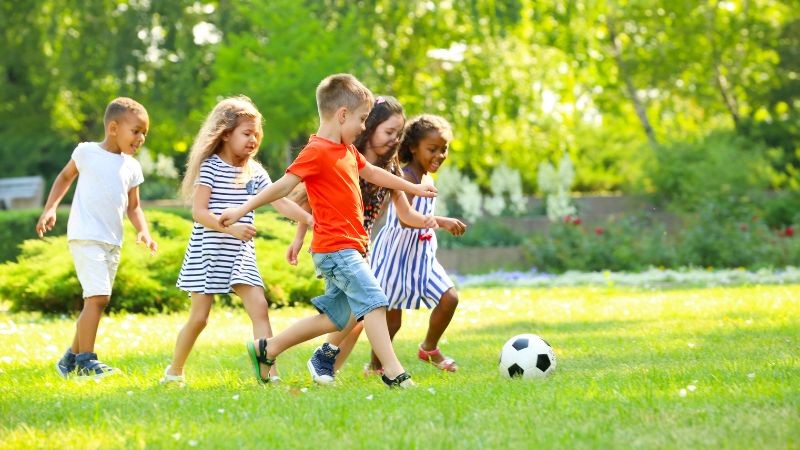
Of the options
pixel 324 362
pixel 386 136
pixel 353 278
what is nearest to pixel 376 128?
pixel 386 136

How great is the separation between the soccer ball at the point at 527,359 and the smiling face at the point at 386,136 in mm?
1285

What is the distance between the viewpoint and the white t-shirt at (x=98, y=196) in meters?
6.97

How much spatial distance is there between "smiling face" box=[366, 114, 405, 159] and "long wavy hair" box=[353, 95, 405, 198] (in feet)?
0.04

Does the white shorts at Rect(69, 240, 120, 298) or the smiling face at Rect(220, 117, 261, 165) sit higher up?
the smiling face at Rect(220, 117, 261, 165)

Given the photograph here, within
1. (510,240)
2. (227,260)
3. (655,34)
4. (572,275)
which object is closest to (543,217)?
(510,240)

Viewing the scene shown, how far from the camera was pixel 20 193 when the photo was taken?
65.1 feet

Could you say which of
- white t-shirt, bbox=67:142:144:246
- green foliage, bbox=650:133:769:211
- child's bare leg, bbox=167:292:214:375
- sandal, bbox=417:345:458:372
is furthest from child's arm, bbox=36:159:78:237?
green foliage, bbox=650:133:769:211

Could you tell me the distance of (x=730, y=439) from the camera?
166 inches

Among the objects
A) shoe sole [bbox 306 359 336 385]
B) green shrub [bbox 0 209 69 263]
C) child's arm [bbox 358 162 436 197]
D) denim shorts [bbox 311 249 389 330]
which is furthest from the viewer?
green shrub [bbox 0 209 69 263]

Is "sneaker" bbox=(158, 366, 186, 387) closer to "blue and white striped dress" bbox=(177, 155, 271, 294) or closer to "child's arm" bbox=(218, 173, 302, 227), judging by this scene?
"blue and white striped dress" bbox=(177, 155, 271, 294)

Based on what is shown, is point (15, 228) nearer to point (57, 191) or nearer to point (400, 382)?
point (57, 191)

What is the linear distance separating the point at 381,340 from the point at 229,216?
3.30ft

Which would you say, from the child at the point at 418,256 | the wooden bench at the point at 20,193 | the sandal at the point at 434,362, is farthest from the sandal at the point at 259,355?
the wooden bench at the point at 20,193

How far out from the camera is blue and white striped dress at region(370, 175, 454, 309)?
6.91 metres
